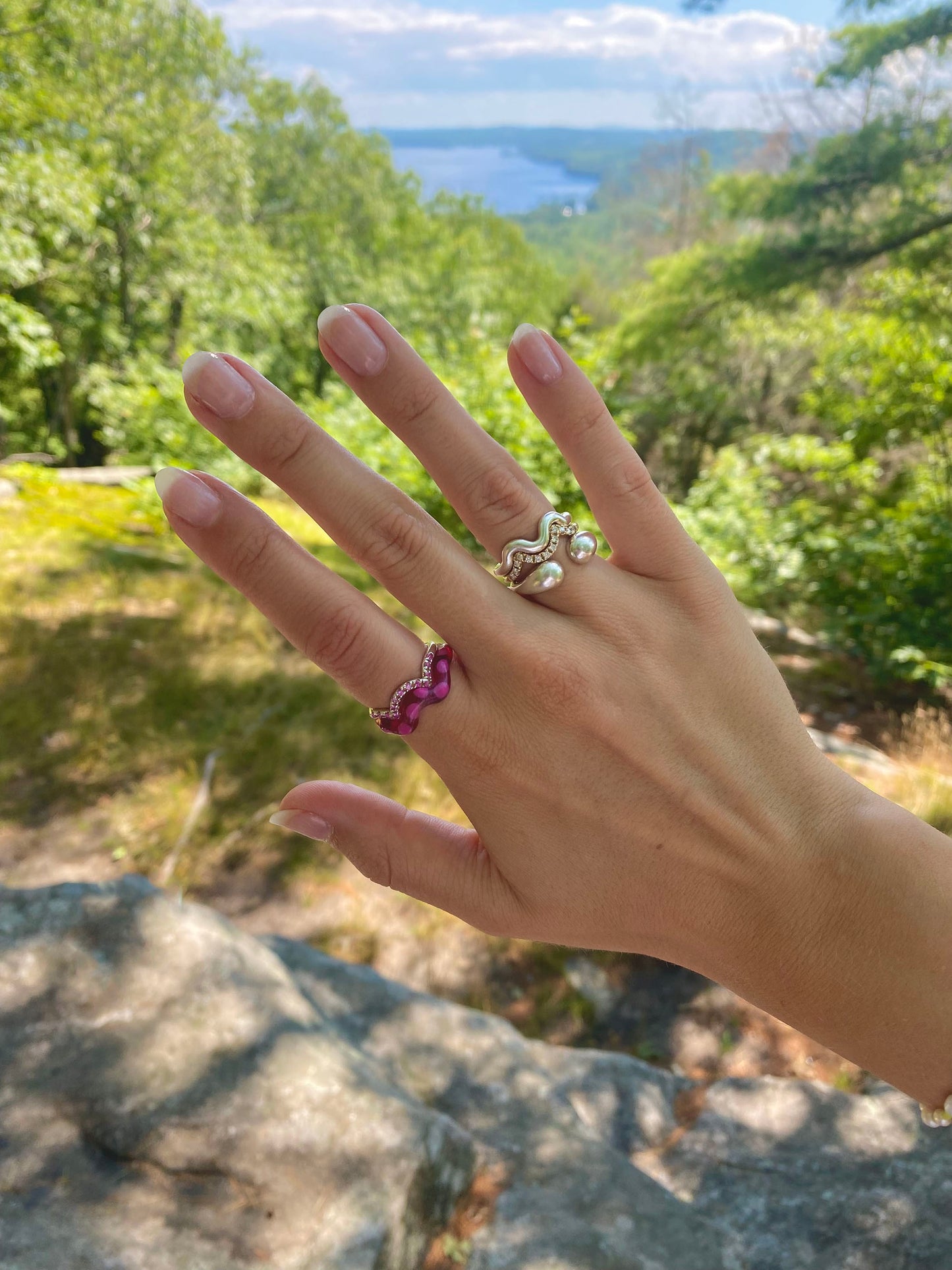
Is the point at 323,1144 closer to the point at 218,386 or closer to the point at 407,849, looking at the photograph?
Result: the point at 407,849

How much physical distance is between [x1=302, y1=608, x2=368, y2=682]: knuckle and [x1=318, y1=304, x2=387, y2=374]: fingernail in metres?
0.42

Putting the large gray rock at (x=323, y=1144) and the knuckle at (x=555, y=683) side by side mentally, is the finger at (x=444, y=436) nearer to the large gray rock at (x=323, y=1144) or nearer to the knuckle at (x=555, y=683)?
the knuckle at (x=555, y=683)

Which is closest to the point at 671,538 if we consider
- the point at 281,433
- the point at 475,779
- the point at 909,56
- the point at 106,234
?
the point at 475,779

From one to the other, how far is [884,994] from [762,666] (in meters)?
0.54

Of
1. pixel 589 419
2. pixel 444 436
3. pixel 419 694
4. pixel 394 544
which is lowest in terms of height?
pixel 419 694

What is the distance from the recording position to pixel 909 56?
20.2 feet

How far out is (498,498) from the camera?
51.1 inches

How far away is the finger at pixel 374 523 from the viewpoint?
1.20 metres

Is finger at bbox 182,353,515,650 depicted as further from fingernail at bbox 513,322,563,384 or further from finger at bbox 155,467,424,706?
fingernail at bbox 513,322,563,384

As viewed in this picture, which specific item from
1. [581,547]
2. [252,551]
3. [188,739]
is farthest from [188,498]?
[188,739]

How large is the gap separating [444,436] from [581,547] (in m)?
0.31

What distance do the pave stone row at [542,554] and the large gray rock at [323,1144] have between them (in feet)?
3.51

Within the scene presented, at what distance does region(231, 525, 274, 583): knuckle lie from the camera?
1.19 metres

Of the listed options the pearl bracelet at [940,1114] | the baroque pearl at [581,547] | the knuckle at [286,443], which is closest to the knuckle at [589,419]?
the baroque pearl at [581,547]
